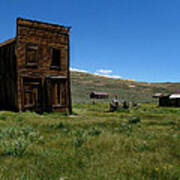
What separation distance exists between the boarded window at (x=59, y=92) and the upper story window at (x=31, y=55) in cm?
284

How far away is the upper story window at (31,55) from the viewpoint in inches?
767

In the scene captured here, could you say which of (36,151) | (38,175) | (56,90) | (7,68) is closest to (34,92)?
(56,90)

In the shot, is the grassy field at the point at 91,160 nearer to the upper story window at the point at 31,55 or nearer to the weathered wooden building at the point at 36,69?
the weathered wooden building at the point at 36,69

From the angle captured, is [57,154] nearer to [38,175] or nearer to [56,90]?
[38,175]

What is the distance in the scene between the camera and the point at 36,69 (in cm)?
1992

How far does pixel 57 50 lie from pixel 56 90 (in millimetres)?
3914

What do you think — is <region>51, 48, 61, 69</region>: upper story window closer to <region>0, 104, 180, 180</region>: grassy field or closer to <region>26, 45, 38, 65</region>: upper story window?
<region>26, 45, 38, 65</region>: upper story window

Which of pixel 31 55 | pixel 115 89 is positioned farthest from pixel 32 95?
pixel 115 89

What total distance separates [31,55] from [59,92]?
4370mm

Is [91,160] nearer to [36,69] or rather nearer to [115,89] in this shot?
[36,69]

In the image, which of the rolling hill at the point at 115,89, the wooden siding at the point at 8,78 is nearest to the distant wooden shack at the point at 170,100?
the rolling hill at the point at 115,89

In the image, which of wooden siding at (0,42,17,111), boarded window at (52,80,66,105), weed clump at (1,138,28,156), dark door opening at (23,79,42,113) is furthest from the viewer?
boarded window at (52,80,66,105)

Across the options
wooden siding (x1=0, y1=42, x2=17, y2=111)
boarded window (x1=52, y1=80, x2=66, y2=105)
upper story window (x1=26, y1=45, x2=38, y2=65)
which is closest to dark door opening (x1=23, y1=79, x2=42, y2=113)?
wooden siding (x1=0, y1=42, x2=17, y2=111)

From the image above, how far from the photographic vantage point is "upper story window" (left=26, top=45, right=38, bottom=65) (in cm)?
1948
